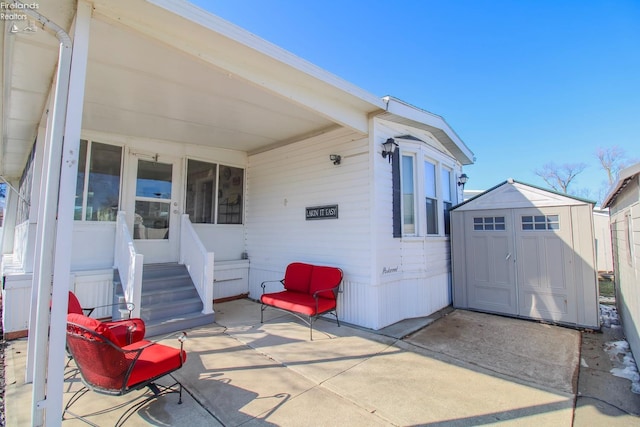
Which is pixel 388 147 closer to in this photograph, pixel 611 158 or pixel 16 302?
pixel 16 302

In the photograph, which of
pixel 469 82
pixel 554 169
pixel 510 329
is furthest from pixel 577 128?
pixel 510 329

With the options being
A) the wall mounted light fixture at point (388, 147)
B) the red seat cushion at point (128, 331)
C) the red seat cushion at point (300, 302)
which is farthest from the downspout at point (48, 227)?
the wall mounted light fixture at point (388, 147)

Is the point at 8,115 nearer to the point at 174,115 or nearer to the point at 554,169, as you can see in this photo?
the point at 174,115

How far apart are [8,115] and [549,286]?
933 centimetres

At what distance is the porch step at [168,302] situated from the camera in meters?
4.48

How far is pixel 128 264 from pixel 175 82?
291 cm

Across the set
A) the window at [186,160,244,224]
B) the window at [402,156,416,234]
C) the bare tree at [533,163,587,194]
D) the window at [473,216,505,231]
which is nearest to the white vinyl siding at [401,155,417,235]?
the window at [402,156,416,234]

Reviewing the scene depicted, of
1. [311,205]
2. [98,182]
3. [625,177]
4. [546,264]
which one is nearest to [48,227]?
[311,205]

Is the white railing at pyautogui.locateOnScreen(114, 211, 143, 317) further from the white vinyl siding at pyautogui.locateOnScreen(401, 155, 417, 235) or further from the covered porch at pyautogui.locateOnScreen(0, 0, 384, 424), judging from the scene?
the white vinyl siding at pyautogui.locateOnScreen(401, 155, 417, 235)

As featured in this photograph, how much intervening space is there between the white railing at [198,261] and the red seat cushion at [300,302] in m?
0.97

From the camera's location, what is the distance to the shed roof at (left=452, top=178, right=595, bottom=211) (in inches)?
196

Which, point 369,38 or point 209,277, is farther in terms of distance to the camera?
point 369,38

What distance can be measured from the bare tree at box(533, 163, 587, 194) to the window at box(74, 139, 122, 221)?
34.7 m

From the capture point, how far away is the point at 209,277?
4.92 m
